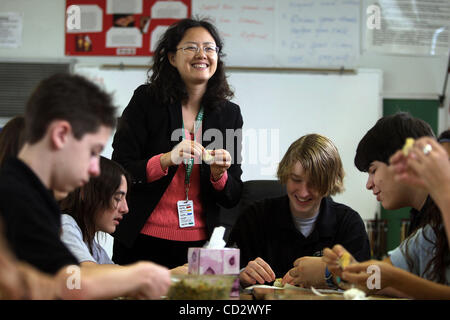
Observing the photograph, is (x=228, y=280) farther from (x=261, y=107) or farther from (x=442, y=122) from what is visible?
(x=442, y=122)

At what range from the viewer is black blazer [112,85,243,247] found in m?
1.75

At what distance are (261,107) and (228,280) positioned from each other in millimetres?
3009

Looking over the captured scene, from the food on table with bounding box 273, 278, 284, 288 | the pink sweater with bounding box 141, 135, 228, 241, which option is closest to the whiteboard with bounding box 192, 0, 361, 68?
the pink sweater with bounding box 141, 135, 228, 241

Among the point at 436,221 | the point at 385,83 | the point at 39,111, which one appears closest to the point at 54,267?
the point at 39,111

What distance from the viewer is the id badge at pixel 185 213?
174cm

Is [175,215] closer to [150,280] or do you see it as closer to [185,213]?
[185,213]

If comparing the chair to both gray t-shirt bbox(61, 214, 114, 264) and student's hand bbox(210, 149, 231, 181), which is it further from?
gray t-shirt bbox(61, 214, 114, 264)

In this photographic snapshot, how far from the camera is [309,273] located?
1.39 m

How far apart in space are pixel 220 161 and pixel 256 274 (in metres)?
0.35

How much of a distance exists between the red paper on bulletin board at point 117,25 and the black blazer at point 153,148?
7.46 feet

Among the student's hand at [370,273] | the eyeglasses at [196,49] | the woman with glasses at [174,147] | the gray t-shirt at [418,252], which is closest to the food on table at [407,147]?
the student's hand at [370,273]

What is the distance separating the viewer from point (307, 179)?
173 cm

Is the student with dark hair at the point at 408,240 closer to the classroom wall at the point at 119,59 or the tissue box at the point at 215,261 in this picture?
the tissue box at the point at 215,261

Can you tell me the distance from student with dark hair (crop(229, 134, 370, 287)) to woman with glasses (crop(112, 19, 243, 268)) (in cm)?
14
